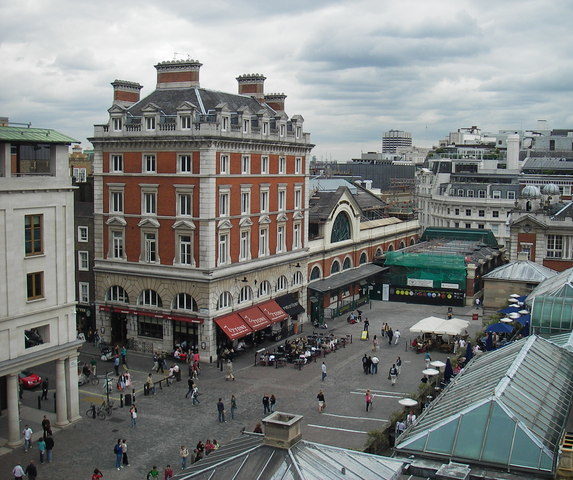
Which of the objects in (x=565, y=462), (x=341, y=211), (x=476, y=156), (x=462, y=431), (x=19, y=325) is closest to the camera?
(x=565, y=462)

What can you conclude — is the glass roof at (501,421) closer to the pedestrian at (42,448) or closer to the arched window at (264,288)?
the pedestrian at (42,448)

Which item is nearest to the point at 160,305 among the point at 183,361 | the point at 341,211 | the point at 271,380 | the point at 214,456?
the point at 183,361

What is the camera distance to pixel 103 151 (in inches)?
2158

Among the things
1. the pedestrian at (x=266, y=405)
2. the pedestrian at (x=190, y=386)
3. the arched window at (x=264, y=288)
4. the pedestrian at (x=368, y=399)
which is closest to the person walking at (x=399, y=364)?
the pedestrian at (x=368, y=399)

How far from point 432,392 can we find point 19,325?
22695 millimetres

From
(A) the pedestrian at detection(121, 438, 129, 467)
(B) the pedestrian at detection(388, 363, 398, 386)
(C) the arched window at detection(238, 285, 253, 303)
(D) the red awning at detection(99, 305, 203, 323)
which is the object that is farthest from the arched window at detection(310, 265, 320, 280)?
(A) the pedestrian at detection(121, 438, 129, 467)

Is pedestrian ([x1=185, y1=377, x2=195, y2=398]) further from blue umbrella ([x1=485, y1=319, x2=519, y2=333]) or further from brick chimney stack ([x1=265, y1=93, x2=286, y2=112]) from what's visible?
brick chimney stack ([x1=265, y1=93, x2=286, y2=112])

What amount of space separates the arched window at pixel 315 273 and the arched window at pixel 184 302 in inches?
744

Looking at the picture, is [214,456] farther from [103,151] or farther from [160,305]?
[103,151]

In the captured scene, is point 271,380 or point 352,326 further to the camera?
point 352,326

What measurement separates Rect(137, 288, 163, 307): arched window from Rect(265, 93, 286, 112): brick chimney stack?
2374 cm

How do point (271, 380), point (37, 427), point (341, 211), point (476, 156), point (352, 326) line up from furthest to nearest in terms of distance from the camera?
point (476, 156)
point (341, 211)
point (352, 326)
point (271, 380)
point (37, 427)

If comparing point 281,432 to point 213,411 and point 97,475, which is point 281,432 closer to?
point 97,475

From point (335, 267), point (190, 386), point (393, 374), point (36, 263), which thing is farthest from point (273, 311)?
point (36, 263)
